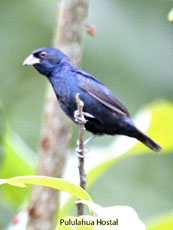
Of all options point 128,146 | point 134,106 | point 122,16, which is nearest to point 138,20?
point 122,16

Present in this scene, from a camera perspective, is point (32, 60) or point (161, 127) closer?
point (32, 60)

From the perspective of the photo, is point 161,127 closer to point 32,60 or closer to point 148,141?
point 148,141

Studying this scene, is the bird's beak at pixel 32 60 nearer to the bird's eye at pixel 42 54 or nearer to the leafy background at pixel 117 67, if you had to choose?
the bird's eye at pixel 42 54

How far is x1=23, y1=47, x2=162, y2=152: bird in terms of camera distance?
3.42 metres

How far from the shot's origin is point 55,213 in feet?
12.4

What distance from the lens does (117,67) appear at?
891 centimetres

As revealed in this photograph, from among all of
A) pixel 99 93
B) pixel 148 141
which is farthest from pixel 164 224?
pixel 99 93

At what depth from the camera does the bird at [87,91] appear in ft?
11.2

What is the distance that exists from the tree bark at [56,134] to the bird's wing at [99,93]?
0.47m

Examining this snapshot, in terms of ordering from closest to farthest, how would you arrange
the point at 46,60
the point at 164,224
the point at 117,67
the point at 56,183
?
the point at 56,183 → the point at 164,224 → the point at 46,60 → the point at 117,67

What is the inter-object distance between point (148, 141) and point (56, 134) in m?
0.54

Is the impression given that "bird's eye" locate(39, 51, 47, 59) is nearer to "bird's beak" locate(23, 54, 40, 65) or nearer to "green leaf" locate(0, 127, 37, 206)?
"bird's beak" locate(23, 54, 40, 65)

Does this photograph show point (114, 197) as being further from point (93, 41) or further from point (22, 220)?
point (22, 220)

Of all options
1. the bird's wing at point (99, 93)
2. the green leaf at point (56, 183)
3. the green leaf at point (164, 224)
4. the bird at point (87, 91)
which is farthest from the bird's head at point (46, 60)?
the green leaf at point (56, 183)
